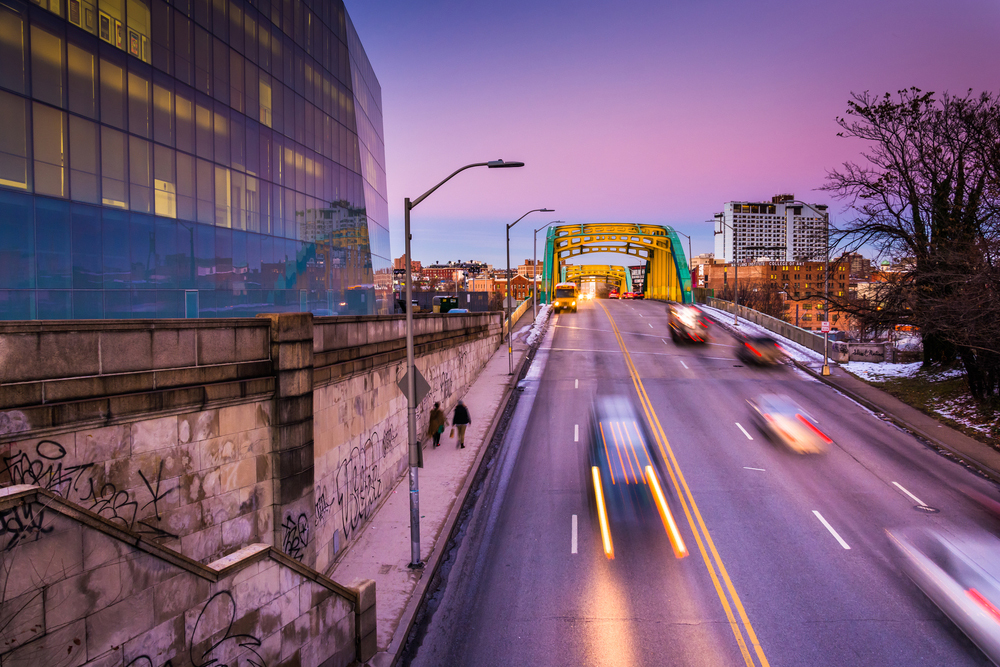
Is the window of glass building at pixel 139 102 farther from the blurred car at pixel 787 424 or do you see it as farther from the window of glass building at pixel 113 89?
the blurred car at pixel 787 424

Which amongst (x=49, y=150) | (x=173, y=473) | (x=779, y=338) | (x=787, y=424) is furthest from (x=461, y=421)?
(x=779, y=338)

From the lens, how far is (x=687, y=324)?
51969 mm

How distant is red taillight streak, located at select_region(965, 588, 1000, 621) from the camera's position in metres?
9.54

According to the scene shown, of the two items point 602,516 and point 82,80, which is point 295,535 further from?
point 82,80

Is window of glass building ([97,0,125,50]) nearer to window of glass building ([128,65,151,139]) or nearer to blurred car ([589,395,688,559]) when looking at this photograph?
window of glass building ([128,65,151,139])

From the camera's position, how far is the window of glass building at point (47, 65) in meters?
16.5

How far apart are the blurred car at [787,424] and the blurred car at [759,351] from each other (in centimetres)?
909

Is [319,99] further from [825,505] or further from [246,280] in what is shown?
[825,505]

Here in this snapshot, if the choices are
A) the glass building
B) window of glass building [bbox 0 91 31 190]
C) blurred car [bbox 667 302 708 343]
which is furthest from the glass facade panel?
blurred car [bbox 667 302 708 343]

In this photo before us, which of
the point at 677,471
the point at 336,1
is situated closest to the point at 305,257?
the point at 336,1

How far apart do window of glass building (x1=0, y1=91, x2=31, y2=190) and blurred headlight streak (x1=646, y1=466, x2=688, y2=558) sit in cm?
1966

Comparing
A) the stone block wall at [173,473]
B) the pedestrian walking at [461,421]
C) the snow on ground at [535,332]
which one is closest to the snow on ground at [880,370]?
the snow on ground at [535,332]

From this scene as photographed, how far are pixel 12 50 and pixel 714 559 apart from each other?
22402 millimetres

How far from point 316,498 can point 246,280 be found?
18.6 meters
